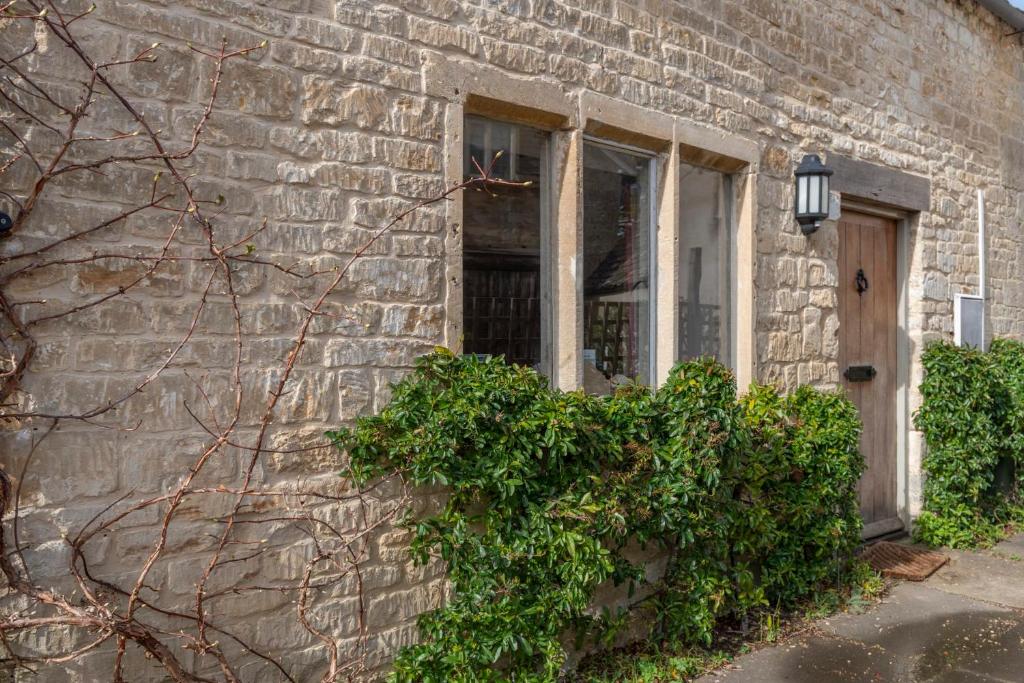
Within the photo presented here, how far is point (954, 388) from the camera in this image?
6.79 meters

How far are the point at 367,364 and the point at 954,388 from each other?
5.00m

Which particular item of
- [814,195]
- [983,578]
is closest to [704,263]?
[814,195]

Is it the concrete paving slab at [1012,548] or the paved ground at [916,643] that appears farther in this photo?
the concrete paving slab at [1012,548]

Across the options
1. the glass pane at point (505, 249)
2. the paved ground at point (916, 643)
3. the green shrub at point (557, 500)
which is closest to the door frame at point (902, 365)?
the paved ground at point (916, 643)

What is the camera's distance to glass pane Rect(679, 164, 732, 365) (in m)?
5.28

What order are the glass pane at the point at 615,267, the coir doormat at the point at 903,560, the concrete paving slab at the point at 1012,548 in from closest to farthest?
the glass pane at the point at 615,267 → the coir doormat at the point at 903,560 → the concrete paving slab at the point at 1012,548

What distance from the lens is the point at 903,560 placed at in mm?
6156

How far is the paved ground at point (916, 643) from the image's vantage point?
423cm

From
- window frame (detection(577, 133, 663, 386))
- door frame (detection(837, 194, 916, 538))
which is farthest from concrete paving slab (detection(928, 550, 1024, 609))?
window frame (detection(577, 133, 663, 386))

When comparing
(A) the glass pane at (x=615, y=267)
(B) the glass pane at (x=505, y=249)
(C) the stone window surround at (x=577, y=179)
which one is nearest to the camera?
(C) the stone window surround at (x=577, y=179)

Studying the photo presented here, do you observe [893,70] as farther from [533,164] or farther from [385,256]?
[385,256]

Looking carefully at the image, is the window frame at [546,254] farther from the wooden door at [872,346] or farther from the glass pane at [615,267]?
the wooden door at [872,346]

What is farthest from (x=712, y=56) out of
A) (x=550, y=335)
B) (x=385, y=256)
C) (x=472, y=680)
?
(x=472, y=680)

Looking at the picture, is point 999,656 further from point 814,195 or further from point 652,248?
point 814,195
